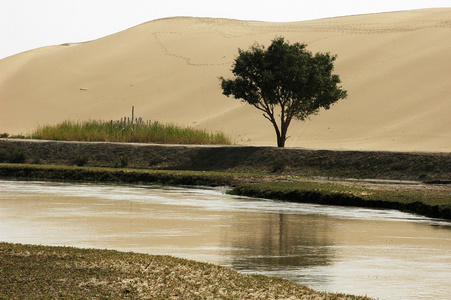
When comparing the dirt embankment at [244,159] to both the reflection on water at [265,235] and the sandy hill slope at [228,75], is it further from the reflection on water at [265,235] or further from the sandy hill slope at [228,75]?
the sandy hill slope at [228,75]

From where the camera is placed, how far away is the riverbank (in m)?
10.0

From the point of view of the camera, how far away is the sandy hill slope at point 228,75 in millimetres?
60500

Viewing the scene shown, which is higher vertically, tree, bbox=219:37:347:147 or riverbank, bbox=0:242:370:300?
tree, bbox=219:37:347:147

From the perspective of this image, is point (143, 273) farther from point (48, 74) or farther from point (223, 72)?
point (48, 74)

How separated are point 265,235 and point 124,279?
639 cm

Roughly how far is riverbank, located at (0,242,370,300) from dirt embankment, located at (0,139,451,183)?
71.7 ft

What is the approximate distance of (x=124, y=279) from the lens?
35.2ft

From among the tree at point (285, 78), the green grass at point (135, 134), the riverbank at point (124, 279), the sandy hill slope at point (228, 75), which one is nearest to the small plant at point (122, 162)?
the green grass at point (135, 134)

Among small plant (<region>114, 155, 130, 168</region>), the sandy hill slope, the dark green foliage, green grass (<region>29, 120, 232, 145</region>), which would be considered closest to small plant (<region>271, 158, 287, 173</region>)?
small plant (<region>114, 155, 130, 168</region>)

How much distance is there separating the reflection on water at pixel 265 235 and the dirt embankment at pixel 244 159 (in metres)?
10.7

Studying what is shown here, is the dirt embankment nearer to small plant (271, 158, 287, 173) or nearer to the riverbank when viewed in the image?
small plant (271, 158, 287, 173)

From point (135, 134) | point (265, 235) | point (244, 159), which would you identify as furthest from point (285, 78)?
point (265, 235)

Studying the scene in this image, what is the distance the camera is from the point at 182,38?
96688 mm

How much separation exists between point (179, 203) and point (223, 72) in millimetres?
59914
